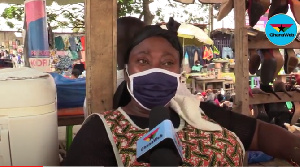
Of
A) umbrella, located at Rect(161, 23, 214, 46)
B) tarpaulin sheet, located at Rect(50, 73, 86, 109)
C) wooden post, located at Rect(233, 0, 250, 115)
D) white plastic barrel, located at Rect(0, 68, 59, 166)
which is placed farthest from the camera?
umbrella, located at Rect(161, 23, 214, 46)

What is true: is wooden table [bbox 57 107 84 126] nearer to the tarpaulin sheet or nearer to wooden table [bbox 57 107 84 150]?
wooden table [bbox 57 107 84 150]

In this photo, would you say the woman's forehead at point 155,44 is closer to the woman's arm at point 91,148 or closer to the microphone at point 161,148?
the woman's arm at point 91,148

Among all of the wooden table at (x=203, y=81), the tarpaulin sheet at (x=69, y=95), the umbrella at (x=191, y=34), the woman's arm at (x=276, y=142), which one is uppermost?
the umbrella at (x=191, y=34)

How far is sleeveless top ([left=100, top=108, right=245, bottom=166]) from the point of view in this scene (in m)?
1.35

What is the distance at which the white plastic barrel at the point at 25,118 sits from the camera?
1193mm

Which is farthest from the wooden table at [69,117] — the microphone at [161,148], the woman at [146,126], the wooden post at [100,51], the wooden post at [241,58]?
the microphone at [161,148]

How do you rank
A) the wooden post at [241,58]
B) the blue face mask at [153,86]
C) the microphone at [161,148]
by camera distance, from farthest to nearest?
the wooden post at [241,58]
the blue face mask at [153,86]
the microphone at [161,148]

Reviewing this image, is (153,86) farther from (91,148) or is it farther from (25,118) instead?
(25,118)

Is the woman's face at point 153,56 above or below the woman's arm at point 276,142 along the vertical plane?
above

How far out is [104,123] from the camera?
4.64 ft

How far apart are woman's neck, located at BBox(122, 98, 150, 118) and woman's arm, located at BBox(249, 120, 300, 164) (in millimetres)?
616

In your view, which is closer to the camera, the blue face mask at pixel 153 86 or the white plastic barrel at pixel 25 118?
the white plastic barrel at pixel 25 118

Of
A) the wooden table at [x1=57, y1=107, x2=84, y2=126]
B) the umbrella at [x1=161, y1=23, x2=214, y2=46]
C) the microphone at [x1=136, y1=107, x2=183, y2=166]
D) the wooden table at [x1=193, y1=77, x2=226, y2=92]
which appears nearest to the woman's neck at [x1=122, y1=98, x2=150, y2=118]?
the wooden table at [x1=57, y1=107, x2=84, y2=126]

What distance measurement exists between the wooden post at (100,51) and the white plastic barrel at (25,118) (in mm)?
309
